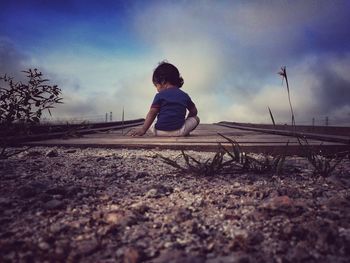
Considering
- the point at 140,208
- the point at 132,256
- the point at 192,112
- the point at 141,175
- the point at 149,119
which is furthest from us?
the point at 192,112

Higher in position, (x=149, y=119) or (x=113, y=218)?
(x=149, y=119)

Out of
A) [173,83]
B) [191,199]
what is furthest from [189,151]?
[173,83]

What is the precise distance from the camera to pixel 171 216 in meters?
1.48

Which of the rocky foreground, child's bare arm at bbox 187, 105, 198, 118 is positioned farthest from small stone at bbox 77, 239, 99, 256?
child's bare arm at bbox 187, 105, 198, 118

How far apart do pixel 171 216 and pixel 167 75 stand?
15.2 ft

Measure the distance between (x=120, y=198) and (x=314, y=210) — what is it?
958 mm

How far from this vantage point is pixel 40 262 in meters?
1.09

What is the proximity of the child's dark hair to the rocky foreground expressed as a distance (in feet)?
12.5

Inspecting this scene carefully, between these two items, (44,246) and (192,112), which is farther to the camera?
(192,112)

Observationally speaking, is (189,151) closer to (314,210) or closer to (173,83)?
(314,210)

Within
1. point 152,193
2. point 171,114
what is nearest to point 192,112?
point 171,114

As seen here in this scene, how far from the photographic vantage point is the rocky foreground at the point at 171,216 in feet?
3.79

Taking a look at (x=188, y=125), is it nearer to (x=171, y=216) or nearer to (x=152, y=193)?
(x=152, y=193)

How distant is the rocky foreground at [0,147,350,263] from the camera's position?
1155 mm
